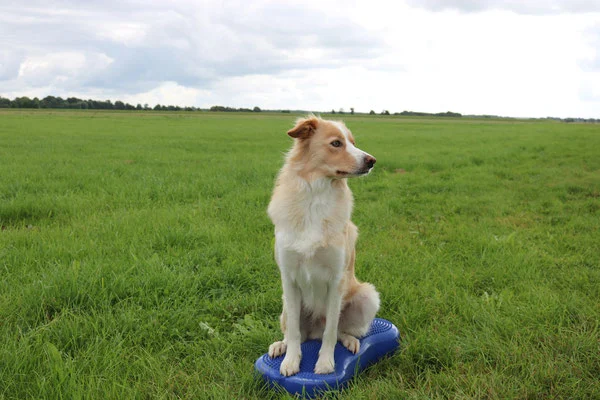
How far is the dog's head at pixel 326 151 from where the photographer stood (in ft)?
9.48

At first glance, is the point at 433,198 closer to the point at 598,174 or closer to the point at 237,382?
the point at 598,174


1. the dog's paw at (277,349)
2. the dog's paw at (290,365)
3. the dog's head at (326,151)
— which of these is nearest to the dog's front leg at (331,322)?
the dog's paw at (290,365)

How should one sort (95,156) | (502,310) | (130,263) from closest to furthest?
(502,310), (130,263), (95,156)

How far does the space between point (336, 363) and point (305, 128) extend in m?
1.67

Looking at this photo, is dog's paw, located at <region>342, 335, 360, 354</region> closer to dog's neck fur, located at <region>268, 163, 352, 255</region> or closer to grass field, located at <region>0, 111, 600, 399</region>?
grass field, located at <region>0, 111, 600, 399</region>

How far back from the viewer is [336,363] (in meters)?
2.91

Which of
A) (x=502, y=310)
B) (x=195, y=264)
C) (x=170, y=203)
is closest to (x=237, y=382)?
(x=195, y=264)

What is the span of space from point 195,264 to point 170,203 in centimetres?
303

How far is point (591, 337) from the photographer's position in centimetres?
314

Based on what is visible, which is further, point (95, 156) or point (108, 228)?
point (95, 156)

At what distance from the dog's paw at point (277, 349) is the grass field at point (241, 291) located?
0.74 feet

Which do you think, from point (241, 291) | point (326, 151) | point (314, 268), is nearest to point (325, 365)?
point (314, 268)

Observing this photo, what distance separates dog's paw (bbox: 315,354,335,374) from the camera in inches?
111

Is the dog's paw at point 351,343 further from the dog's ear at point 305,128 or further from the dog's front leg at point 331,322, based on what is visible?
the dog's ear at point 305,128
